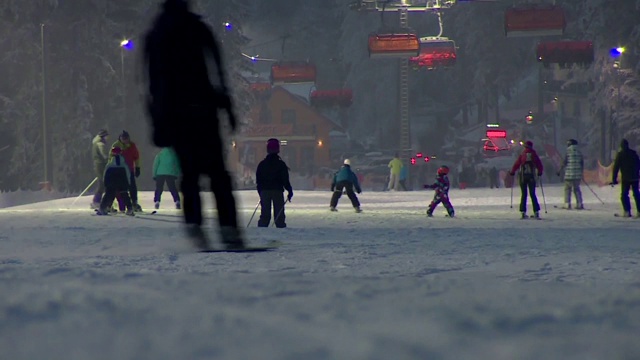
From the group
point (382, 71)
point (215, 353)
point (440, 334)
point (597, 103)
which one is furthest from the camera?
point (382, 71)

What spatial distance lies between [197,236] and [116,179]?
5.93 meters

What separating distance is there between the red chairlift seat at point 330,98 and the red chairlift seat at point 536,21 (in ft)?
66.8

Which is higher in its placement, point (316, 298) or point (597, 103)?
point (597, 103)

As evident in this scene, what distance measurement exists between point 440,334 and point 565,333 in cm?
62

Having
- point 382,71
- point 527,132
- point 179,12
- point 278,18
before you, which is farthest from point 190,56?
point 278,18

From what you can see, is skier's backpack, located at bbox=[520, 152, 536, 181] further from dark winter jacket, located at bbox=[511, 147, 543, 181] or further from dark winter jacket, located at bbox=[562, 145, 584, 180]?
dark winter jacket, located at bbox=[562, 145, 584, 180]

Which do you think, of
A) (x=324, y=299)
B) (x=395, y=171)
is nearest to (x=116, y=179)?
(x=324, y=299)

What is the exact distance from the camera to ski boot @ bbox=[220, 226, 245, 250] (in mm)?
10484

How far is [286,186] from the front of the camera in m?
14.9

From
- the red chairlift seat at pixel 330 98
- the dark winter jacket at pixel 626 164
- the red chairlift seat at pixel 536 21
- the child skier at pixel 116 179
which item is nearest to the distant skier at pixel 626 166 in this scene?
the dark winter jacket at pixel 626 164

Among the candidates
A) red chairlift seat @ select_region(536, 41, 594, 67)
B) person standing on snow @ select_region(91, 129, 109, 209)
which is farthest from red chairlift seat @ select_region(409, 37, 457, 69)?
person standing on snow @ select_region(91, 129, 109, 209)

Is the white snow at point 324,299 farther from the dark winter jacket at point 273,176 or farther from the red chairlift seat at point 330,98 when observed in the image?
the red chairlift seat at point 330,98

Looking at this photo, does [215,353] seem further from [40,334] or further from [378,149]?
[378,149]

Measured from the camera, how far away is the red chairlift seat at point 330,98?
49888 millimetres
